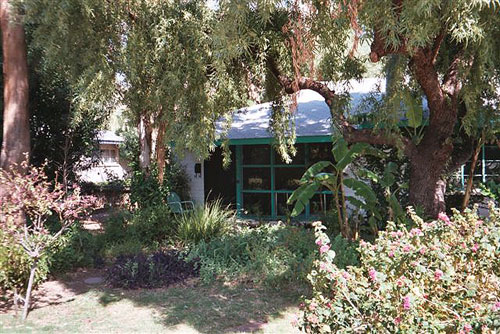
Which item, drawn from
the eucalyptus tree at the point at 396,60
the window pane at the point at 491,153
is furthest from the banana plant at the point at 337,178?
the window pane at the point at 491,153

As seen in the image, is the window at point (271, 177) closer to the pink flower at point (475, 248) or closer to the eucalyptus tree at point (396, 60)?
the eucalyptus tree at point (396, 60)

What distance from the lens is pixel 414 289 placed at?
2.81 m

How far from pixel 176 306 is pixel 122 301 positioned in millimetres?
899

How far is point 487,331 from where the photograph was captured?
8.39 feet

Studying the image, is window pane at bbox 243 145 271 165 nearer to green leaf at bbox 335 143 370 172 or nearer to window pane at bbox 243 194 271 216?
window pane at bbox 243 194 271 216

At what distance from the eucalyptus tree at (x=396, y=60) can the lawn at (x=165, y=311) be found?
3508 mm

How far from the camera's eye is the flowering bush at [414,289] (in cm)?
277

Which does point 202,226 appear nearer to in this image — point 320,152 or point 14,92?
point 14,92

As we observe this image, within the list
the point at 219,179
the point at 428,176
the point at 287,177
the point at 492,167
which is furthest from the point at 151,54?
the point at 492,167

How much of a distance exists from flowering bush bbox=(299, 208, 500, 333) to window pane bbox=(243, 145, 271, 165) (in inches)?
359

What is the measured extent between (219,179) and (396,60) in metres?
7.67

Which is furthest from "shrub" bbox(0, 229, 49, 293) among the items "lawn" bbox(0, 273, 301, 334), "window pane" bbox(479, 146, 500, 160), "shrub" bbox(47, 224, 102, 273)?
"window pane" bbox(479, 146, 500, 160)

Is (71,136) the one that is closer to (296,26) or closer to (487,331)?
(296,26)

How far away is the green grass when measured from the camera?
16.5 feet
